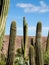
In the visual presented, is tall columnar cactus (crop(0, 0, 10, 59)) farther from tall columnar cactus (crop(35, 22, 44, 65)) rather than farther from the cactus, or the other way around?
tall columnar cactus (crop(35, 22, 44, 65))

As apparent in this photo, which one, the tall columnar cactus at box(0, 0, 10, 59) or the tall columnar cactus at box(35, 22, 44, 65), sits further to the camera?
the tall columnar cactus at box(35, 22, 44, 65)

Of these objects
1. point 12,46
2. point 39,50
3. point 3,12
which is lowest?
point 39,50

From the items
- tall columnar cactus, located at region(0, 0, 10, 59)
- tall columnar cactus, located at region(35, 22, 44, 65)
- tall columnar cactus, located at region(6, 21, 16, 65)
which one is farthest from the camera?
tall columnar cactus, located at region(35, 22, 44, 65)

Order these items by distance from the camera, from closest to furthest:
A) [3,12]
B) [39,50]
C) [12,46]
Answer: [12,46] → [3,12] → [39,50]

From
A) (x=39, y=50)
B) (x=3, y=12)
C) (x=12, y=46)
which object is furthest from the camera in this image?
(x=39, y=50)

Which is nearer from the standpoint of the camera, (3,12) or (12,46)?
(12,46)

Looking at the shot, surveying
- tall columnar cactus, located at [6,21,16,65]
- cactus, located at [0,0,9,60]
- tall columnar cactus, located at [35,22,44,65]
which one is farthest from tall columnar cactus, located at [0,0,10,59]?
tall columnar cactus, located at [35,22,44,65]

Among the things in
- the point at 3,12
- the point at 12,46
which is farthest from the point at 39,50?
the point at 3,12

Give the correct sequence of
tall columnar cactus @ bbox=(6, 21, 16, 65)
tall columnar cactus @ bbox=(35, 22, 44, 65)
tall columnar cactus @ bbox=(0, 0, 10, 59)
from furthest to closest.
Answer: tall columnar cactus @ bbox=(35, 22, 44, 65) < tall columnar cactus @ bbox=(0, 0, 10, 59) < tall columnar cactus @ bbox=(6, 21, 16, 65)

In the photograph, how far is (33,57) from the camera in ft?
49.3

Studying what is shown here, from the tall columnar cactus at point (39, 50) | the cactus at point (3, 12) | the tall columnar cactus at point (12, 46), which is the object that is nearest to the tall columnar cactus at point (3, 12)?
the cactus at point (3, 12)

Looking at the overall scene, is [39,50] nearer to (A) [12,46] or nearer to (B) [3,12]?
(A) [12,46]

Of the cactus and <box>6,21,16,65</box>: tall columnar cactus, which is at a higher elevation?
the cactus

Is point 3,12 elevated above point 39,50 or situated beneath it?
elevated above
